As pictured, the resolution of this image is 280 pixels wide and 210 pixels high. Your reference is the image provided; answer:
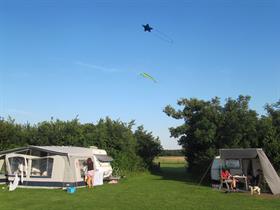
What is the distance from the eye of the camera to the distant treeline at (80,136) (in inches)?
1294

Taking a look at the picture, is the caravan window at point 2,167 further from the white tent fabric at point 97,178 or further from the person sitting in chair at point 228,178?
the person sitting in chair at point 228,178

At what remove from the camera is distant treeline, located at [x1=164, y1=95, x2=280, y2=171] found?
28156 mm

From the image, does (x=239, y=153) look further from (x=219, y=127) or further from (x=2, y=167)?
(x=2, y=167)

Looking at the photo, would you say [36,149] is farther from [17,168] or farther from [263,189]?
[263,189]

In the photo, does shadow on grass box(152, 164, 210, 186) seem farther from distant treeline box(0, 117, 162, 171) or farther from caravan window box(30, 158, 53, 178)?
caravan window box(30, 158, 53, 178)

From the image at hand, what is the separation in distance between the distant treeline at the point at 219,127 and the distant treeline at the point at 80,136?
15.2ft

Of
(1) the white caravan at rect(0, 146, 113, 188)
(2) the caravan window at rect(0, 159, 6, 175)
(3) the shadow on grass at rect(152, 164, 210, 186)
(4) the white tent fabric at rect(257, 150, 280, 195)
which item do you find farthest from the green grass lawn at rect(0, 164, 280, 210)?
(3) the shadow on grass at rect(152, 164, 210, 186)

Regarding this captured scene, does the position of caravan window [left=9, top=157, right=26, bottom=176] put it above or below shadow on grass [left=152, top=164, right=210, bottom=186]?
above

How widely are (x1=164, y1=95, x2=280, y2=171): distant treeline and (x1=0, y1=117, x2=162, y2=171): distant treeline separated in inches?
182

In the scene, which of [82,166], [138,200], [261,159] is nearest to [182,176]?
[82,166]

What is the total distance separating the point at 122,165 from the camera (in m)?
33.4

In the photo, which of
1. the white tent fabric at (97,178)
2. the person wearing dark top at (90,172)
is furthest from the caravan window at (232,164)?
the person wearing dark top at (90,172)

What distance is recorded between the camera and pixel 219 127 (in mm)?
29578

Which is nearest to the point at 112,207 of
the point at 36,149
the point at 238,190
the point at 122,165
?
the point at 238,190
